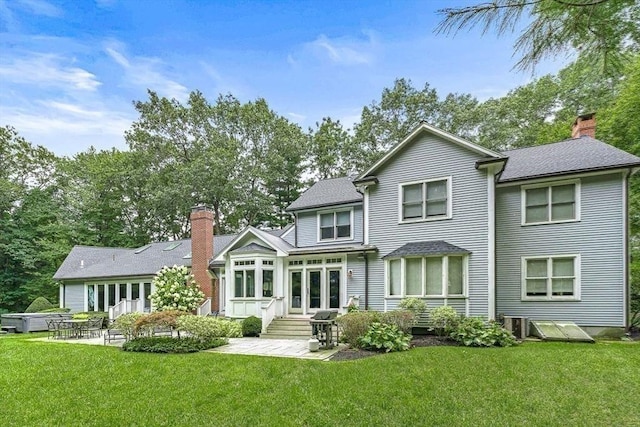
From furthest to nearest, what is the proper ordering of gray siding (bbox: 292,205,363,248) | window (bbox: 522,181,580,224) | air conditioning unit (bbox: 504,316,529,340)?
1. gray siding (bbox: 292,205,363,248)
2. window (bbox: 522,181,580,224)
3. air conditioning unit (bbox: 504,316,529,340)

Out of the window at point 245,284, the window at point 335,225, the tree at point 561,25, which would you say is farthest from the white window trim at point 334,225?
the tree at point 561,25

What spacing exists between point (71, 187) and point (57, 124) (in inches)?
544

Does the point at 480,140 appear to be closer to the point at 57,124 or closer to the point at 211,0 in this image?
the point at 211,0

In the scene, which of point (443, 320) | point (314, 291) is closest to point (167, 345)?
point (314, 291)

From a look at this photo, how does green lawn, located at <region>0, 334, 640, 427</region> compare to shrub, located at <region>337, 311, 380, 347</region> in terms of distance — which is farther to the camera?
shrub, located at <region>337, 311, 380, 347</region>

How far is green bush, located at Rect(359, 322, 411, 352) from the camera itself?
10.4 m

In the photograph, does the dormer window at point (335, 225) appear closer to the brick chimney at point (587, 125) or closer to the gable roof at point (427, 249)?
the gable roof at point (427, 249)

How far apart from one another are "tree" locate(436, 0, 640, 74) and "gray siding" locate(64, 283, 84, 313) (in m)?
27.3

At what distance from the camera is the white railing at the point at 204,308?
1852cm

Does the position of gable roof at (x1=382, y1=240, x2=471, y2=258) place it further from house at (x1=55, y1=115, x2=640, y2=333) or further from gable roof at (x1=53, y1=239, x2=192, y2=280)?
gable roof at (x1=53, y1=239, x2=192, y2=280)

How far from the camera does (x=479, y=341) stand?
10828 millimetres

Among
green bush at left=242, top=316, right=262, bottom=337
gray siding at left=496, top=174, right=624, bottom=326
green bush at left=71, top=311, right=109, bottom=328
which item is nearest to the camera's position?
gray siding at left=496, top=174, right=624, bottom=326

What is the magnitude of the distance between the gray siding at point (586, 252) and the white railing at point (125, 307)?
17.7m

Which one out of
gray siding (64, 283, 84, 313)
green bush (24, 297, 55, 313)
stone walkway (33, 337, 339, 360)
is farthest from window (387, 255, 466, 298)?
green bush (24, 297, 55, 313)
